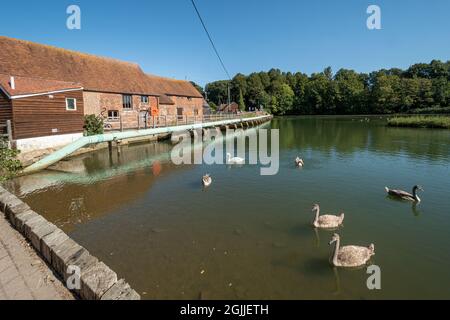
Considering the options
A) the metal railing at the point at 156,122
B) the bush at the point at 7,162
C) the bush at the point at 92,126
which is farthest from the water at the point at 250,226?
the metal railing at the point at 156,122

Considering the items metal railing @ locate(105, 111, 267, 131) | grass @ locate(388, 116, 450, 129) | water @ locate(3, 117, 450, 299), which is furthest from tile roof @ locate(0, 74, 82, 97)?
grass @ locate(388, 116, 450, 129)

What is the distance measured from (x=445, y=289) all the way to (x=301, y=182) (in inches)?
323

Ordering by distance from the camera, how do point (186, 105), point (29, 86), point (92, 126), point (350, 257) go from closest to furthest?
point (350, 257) → point (29, 86) → point (92, 126) → point (186, 105)

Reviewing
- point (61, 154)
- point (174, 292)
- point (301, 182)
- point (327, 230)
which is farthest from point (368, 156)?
point (61, 154)

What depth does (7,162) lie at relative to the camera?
49.0 feet

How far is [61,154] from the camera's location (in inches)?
726

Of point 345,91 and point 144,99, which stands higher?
point 345,91

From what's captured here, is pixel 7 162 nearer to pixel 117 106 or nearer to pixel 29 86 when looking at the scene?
pixel 29 86

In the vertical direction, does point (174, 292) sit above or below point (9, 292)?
below

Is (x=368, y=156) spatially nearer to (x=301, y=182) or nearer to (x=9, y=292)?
(x=301, y=182)

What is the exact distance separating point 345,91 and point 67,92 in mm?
96601

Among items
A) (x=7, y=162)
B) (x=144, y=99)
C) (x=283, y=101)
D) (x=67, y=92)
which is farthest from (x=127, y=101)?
(x=283, y=101)

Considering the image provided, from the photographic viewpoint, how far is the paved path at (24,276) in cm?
456

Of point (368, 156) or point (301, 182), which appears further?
point (368, 156)
